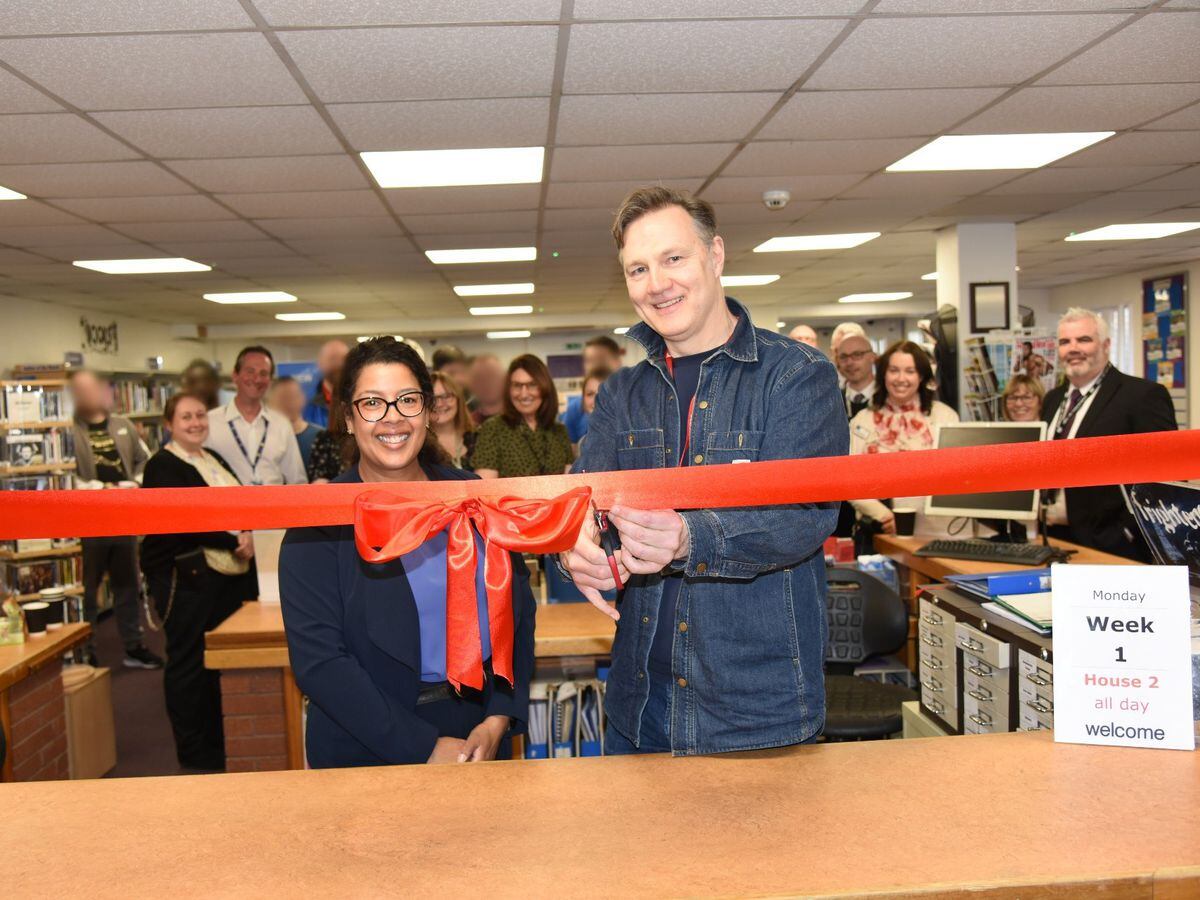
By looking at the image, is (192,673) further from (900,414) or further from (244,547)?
(900,414)

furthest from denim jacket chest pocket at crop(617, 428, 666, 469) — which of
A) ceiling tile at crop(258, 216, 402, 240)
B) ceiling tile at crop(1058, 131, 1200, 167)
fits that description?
ceiling tile at crop(258, 216, 402, 240)

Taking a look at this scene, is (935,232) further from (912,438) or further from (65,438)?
(65,438)

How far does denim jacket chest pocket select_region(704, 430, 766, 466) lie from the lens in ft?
5.22

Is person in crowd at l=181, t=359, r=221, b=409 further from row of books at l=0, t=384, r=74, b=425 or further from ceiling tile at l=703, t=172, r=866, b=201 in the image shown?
ceiling tile at l=703, t=172, r=866, b=201

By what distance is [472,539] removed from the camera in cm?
142

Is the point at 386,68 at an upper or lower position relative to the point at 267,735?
upper

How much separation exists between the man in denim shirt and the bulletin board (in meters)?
12.0

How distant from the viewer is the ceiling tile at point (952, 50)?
11.0ft

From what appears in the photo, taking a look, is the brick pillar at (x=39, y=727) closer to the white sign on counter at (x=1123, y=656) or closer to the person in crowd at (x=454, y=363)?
the person in crowd at (x=454, y=363)

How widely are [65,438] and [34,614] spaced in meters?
3.99

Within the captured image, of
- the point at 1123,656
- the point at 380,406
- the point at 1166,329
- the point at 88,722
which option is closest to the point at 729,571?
the point at 1123,656

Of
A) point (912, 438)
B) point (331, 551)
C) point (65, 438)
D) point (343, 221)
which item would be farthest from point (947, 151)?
point (65, 438)

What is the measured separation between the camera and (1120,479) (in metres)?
1.55

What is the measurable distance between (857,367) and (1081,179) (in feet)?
7.49
